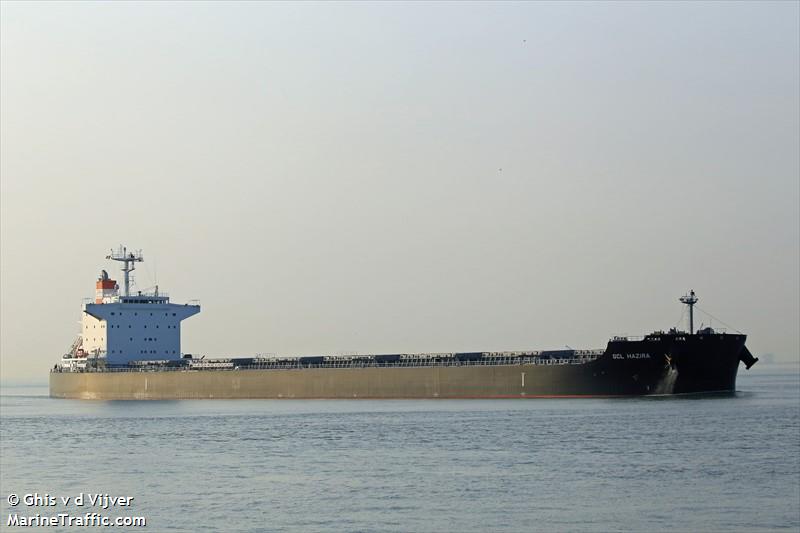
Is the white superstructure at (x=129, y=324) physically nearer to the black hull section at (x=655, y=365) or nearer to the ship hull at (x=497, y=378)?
the ship hull at (x=497, y=378)

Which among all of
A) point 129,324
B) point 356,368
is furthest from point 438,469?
point 129,324

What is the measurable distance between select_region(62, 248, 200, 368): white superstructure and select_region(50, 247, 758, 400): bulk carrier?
0.06 m

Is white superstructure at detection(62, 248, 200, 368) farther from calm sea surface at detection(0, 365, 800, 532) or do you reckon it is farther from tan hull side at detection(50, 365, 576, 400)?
calm sea surface at detection(0, 365, 800, 532)

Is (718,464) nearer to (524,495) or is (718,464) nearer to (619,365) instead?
(524,495)

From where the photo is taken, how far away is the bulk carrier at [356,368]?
4806 cm

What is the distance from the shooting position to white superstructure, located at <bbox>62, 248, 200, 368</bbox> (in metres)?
69.3

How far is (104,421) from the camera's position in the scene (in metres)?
47.6

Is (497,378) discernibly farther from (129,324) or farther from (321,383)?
(129,324)

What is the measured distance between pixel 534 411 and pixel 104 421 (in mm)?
17628

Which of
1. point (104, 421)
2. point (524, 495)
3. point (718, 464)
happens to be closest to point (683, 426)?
point (718, 464)

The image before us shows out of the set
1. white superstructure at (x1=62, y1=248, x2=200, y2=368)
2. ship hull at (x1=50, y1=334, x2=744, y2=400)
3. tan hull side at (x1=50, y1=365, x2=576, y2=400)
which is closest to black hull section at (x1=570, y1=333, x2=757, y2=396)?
ship hull at (x1=50, y1=334, x2=744, y2=400)

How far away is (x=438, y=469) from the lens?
27266 mm

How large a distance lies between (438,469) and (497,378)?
24.7 metres

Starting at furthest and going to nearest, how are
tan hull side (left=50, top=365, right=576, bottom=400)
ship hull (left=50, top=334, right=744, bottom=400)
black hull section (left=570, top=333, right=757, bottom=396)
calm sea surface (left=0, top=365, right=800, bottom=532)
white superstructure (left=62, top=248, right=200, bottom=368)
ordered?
white superstructure (left=62, top=248, right=200, bottom=368), tan hull side (left=50, top=365, right=576, bottom=400), ship hull (left=50, top=334, right=744, bottom=400), black hull section (left=570, top=333, right=757, bottom=396), calm sea surface (left=0, top=365, right=800, bottom=532)
